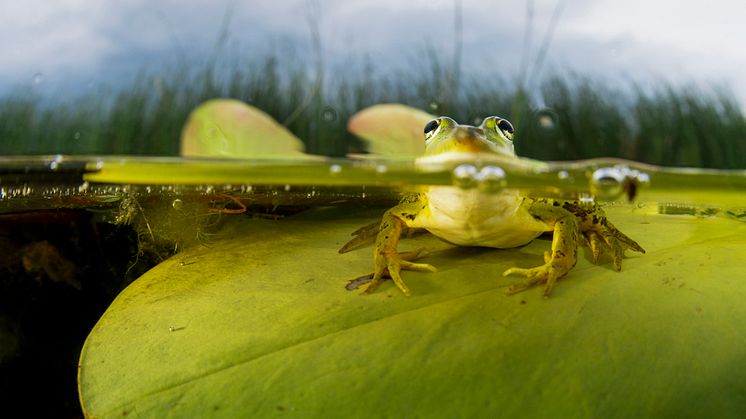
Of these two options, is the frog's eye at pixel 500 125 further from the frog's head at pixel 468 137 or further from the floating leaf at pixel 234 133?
the floating leaf at pixel 234 133

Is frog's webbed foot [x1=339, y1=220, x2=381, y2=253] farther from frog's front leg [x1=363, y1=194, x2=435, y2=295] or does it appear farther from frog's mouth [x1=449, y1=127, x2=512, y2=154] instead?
frog's mouth [x1=449, y1=127, x2=512, y2=154]

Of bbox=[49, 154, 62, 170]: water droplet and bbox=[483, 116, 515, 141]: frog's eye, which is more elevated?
bbox=[483, 116, 515, 141]: frog's eye

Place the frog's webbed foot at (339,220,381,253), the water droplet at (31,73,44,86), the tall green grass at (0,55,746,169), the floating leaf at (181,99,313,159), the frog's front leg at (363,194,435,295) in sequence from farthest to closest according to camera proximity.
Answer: the tall green grass at (0,55,746,169) < the water droplet at (31,73,44,86) < the floating leaf at (181,99,313,159) < the frog's webbed foot at (339,220,381,253) < the frog's front leg at (363,194,435,295)

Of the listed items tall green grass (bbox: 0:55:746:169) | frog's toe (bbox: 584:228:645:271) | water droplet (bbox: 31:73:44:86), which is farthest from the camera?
tall green grass (bbox: 0:55:746:169)

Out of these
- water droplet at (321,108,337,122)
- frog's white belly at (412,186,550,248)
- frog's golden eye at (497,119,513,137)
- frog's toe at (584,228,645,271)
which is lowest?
frog's toe at (584,228,645,271)

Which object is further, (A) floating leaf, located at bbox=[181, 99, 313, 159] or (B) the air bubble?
(A) floating leaf, located at bbox=[181, 99, 313, 159]

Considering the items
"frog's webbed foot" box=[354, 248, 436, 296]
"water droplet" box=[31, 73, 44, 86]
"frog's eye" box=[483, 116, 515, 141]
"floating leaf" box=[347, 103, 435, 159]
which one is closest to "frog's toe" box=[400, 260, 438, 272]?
"frog's webbed foot" box=[354, 248, 436, 296]

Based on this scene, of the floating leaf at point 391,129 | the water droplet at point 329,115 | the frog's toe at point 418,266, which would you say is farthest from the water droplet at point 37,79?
the frog's toe at point 418,266
